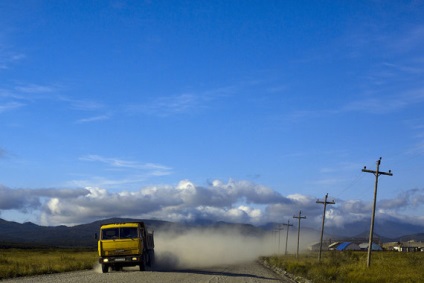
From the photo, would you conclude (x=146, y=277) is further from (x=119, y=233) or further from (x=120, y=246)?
(x=119, y=233)

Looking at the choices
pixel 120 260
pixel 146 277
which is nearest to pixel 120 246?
pixel 120 260

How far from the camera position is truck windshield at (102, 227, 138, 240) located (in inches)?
1465

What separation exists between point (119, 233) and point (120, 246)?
3.14 feet

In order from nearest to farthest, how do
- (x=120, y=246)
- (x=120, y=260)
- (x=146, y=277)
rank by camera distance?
(x=146, y=277), (x=120, y=260), (x=120, y=246)

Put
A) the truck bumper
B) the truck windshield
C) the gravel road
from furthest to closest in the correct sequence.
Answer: the truck windshield, the truck bumper, the gravel road

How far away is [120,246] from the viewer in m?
36.8

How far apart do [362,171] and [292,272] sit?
1006 cm

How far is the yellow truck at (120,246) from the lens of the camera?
36656 mm

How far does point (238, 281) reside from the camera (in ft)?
100

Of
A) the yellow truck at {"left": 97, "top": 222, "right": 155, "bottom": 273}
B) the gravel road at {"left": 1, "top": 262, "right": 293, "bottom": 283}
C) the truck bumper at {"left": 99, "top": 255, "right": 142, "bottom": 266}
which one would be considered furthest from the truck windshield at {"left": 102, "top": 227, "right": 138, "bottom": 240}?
the gravel road at {"left": 1, "top": 262, "right": 293, "bottom": 283}

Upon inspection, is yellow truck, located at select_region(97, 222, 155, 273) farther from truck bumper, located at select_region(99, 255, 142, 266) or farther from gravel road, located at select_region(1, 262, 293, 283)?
gravel road, located at select_region(1, 262, 293, 283)

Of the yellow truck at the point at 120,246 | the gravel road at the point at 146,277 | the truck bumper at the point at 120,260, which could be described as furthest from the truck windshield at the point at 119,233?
the gravel road at the point at 146,277

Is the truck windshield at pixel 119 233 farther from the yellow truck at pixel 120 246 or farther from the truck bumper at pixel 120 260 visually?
the truck bumper at pixel 120 260

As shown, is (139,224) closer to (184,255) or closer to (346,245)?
(184,255)
